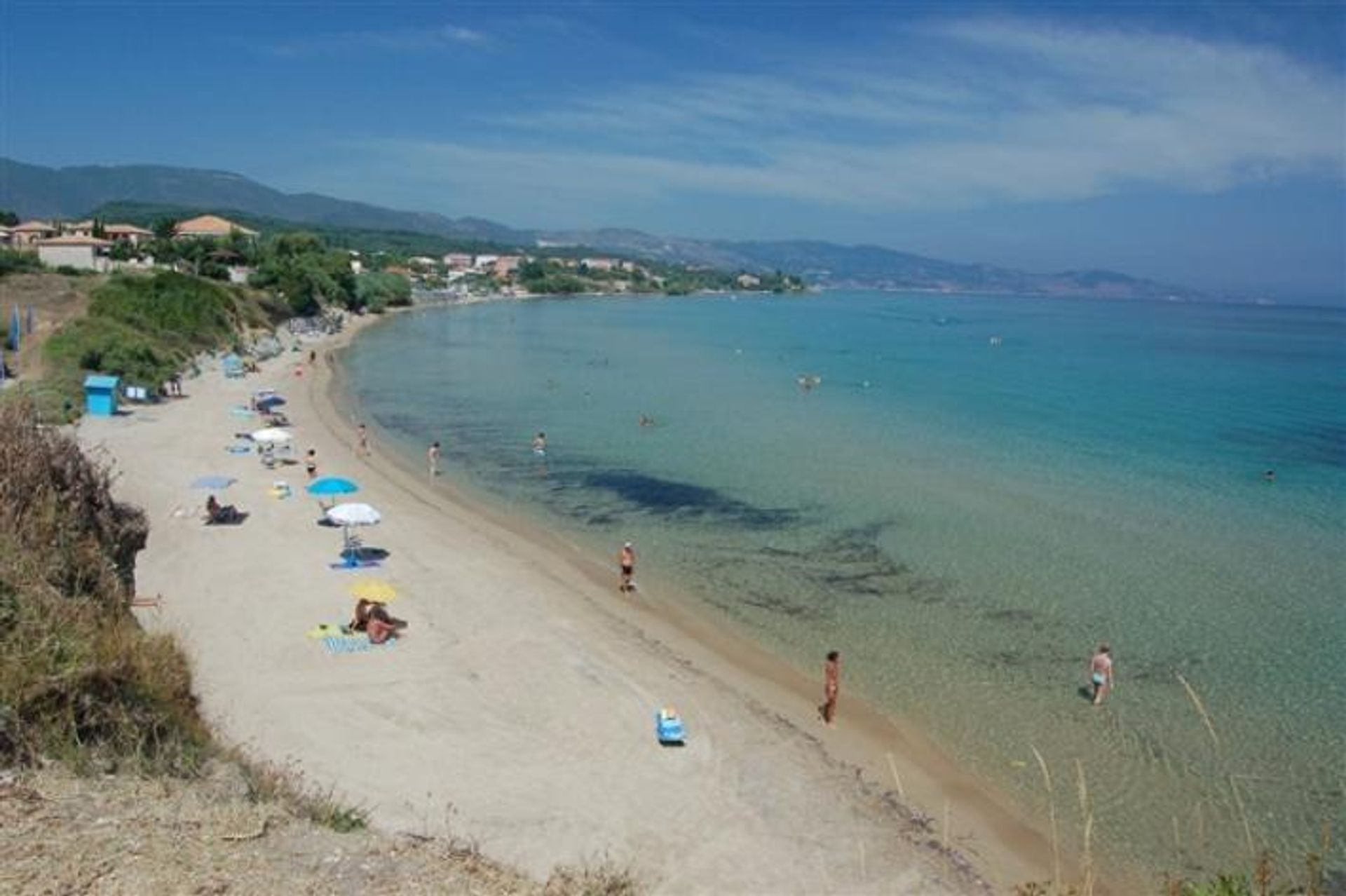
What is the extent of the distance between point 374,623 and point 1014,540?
17133 millimetres

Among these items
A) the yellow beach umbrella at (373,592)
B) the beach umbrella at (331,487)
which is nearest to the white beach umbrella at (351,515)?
the beach umbrella at (331,487)

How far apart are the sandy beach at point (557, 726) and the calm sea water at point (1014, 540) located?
66.7 inches

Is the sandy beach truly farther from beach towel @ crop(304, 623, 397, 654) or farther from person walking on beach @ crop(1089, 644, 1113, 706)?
person walking on beach @ crop(1089, 644, 1113, 706)

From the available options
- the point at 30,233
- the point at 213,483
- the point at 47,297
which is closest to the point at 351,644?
the point at 213,483

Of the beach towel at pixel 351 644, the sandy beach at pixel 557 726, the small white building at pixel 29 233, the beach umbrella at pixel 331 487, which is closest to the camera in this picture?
the sandy beach at pixel 557 726

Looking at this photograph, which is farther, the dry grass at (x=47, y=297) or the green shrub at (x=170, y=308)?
the green shrub at (x=170, y=308)

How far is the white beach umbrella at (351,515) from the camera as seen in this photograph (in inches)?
799

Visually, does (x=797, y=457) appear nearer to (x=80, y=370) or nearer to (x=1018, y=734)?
→ (x=1018, y=734)

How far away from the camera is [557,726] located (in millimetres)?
13992

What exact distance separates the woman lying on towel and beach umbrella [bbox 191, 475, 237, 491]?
10.6 meters

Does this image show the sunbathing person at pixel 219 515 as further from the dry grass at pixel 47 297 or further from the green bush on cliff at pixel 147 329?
the dry grass at pixel 47 297

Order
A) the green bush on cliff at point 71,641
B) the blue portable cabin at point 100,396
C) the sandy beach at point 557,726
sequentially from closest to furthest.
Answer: the green bush on cliff at point 71,641 < the sandy beach at point 557,726 < the blue portable cabin at point 100,396

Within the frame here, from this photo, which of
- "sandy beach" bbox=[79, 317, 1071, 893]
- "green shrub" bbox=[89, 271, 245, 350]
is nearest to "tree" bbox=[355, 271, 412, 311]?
"green shrub" bbox=[89, 271, 245, 350]

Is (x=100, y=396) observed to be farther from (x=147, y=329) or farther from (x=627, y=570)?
(x=627, y=570)
